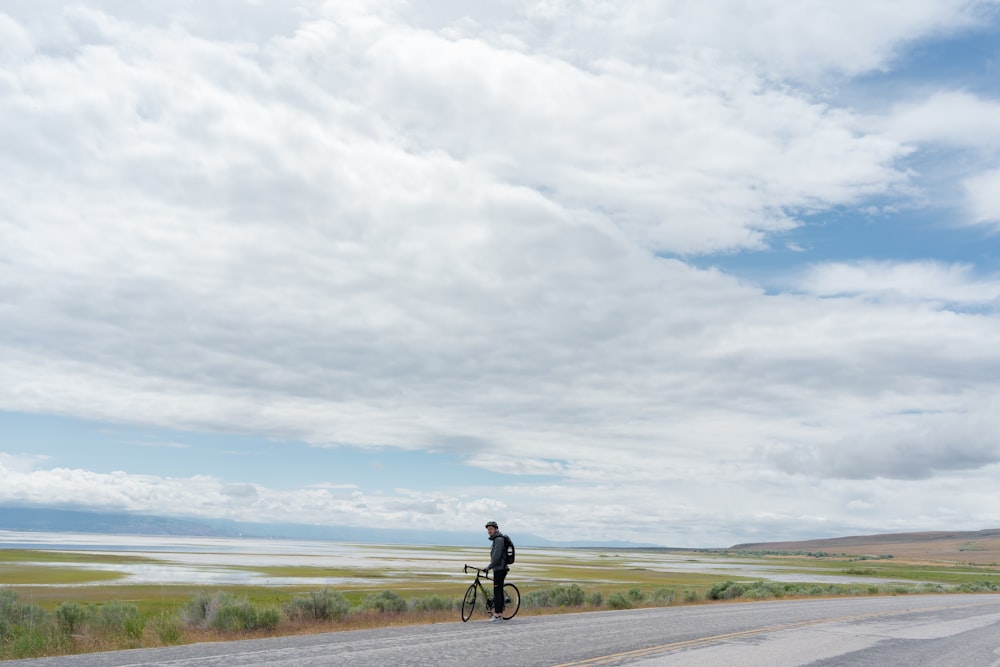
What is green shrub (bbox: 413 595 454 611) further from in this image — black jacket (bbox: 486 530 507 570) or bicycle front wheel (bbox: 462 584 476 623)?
black jacket (bbox: 486 530 507 570)

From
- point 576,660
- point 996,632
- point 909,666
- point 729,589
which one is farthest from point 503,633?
point 729,589

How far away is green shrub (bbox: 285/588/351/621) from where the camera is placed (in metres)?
21.8

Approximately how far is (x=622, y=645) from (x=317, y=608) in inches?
374

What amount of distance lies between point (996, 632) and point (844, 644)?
24.9 ft

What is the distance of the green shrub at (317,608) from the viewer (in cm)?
2180

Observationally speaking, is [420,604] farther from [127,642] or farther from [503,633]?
[127,642]

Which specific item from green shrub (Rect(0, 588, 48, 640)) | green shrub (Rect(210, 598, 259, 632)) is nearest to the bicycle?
green shrub (Rect(210, 598, 259, 632))

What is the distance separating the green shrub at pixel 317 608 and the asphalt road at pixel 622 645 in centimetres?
347

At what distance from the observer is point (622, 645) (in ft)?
53.0

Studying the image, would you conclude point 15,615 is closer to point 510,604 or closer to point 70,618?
point 70,618

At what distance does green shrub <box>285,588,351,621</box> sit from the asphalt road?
11.4 feet

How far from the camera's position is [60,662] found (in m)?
13.2

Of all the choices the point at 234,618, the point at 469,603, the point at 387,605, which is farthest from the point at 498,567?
the point at 387,605

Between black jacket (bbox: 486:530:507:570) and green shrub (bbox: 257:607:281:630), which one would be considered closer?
green shrub (bbox: 257:607:281:630)
